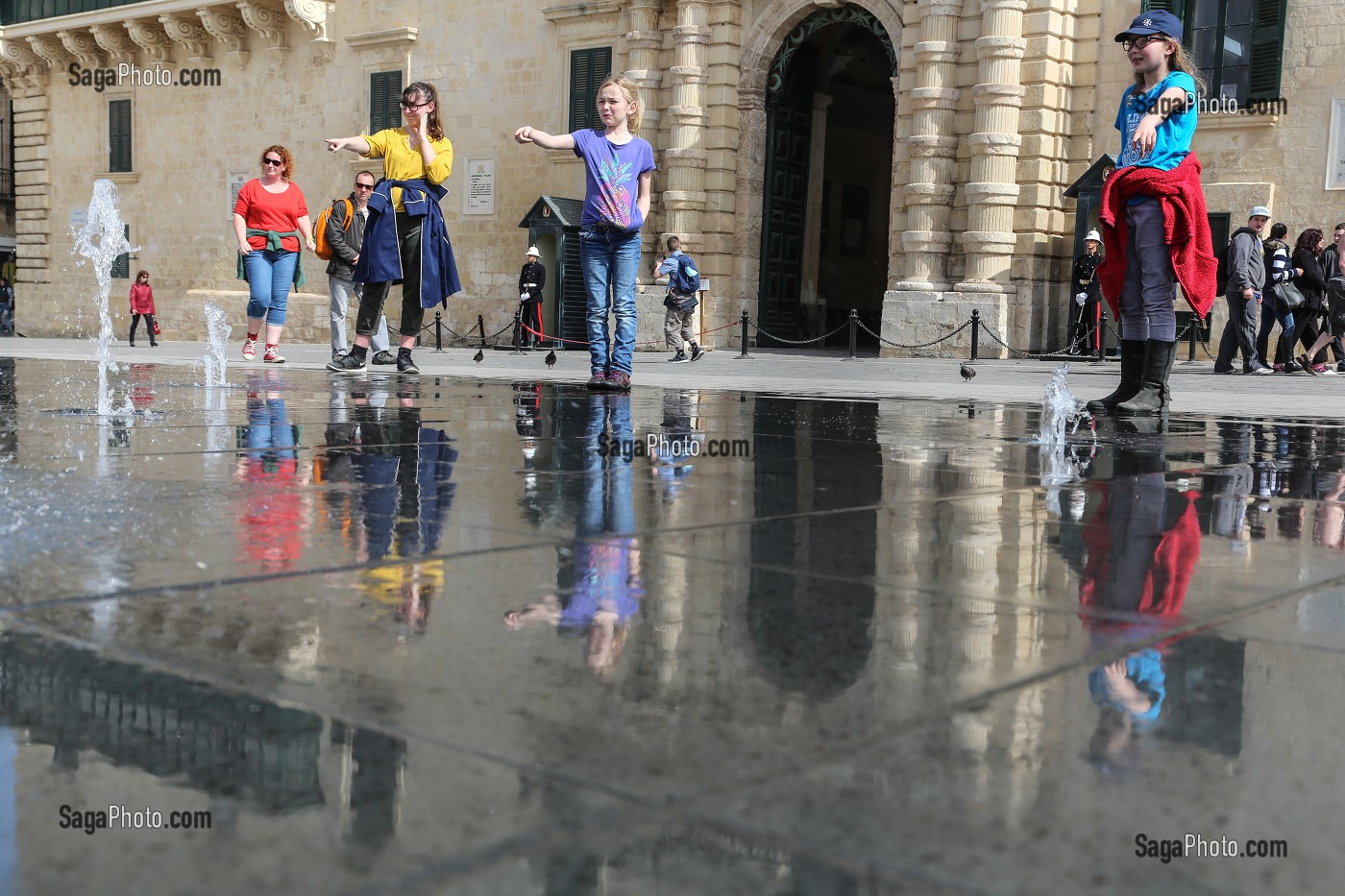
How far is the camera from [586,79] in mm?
24281

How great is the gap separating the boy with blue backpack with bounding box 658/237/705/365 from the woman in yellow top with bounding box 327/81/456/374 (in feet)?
24.7

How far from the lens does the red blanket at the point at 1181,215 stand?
684 centimetres

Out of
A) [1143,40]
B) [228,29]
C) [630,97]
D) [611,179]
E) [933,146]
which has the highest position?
[228,29]

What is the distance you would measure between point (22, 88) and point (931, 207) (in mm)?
23195

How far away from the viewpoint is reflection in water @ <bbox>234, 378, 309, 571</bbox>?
8.85ft

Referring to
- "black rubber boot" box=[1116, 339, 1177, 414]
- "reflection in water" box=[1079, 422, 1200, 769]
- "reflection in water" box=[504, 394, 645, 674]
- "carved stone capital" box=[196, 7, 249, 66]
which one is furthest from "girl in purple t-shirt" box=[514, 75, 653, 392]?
"carved stone capital" box=[196, 7, 249, 66]

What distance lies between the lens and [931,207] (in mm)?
20328

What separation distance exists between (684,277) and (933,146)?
4479 millimetres

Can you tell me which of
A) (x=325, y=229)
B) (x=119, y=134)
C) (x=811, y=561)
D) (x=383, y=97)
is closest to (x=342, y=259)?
(x=325, y=229)

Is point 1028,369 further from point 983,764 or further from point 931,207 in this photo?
point 983,764

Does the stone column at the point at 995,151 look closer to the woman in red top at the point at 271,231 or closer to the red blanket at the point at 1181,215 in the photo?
the woman in red top at the point at 271,231

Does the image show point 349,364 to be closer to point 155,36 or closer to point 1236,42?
point 1236,42

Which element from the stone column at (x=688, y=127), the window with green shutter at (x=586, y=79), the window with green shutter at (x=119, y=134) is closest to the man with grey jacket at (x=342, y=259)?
the stone column at (x=688, y=127)

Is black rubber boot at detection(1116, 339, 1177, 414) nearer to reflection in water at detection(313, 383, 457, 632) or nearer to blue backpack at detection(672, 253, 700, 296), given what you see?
reflection in water at detection(313, 383, 457, 632)
